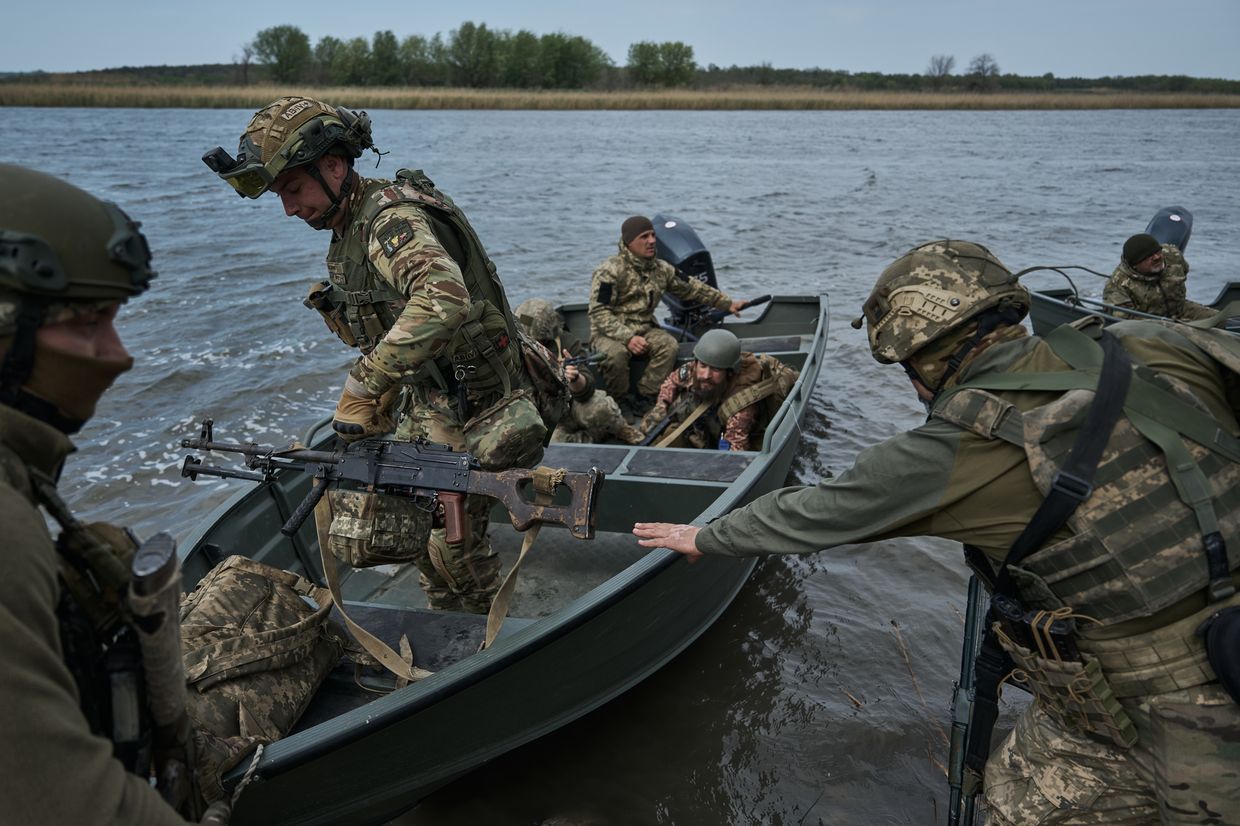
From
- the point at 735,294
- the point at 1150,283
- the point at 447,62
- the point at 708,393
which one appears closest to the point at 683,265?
the point at 708,393

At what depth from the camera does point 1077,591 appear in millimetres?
2412

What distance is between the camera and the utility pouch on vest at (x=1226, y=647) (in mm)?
2184

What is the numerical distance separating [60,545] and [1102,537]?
248cm

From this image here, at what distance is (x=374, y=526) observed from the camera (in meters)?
3.88

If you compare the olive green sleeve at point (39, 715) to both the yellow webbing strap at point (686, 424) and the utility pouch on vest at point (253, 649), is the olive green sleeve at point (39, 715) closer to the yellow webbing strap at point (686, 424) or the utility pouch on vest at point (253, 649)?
the utility pouch on vest at point (253, 649)

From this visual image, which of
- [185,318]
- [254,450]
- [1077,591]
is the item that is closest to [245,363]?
[185,318]

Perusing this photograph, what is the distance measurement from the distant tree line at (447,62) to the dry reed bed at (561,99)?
5309mm

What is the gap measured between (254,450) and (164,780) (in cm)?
207

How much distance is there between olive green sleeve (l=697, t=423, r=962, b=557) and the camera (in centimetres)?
246

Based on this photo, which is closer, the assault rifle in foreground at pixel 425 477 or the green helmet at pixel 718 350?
the assault rifle in foreground at pixel 425 477

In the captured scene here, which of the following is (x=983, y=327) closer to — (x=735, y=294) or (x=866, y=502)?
(x=866, y=502)

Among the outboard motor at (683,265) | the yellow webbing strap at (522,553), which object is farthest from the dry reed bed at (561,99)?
the yellow webbing strap at (522,553)

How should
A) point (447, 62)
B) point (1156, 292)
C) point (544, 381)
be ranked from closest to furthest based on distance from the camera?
point (544, 381) → point (1156, 292) → point (447, 62)

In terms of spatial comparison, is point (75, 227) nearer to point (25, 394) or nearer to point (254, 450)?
point (25, 394)
